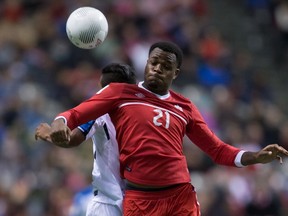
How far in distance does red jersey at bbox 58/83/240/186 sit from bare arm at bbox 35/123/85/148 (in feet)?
0.72

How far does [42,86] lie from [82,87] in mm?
658

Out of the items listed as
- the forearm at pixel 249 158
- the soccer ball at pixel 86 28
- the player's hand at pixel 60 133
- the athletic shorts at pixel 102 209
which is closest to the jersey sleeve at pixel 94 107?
the player's hand at pixel 60 133

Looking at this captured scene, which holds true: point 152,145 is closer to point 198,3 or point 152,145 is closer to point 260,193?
point 260,193

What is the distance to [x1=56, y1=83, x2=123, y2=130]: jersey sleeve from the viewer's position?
691 cm

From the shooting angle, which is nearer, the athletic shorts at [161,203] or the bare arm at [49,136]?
the bare arm at [49,136]

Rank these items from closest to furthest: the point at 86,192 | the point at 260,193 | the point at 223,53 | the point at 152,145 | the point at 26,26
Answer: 1. the point at 152,145
2. the point at 86,192
3. the point at 260,193
4. the point at 26,26
5. the point at 223,53

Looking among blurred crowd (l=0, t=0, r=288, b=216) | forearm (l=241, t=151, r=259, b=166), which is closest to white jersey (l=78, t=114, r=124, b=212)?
forearm (l=241, t=151, r=259, b=166)

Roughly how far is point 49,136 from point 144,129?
0.88 m

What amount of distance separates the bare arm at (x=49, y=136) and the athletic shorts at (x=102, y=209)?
64cm

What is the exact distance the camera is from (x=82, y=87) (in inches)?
598

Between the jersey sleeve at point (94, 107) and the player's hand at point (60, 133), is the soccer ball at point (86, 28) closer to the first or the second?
the jersey sleeve at point (94, 107)

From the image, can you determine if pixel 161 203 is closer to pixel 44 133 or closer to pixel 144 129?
pixel 144 129

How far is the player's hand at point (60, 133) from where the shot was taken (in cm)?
659

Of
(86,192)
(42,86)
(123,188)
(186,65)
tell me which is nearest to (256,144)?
(186,65)
